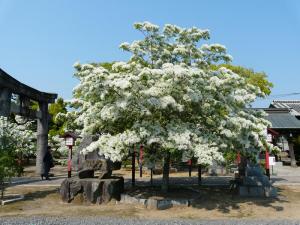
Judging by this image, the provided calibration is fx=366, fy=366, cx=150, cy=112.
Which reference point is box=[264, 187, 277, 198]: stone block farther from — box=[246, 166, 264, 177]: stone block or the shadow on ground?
box=[246, 166, 264, 177]: stone block

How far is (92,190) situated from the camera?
14.9 metres

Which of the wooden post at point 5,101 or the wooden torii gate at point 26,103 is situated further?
the wooden torii gate at point 26,103

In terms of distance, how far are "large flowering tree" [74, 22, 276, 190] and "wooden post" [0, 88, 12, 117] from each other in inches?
273

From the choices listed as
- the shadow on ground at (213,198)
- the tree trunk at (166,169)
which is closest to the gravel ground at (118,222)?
the shadow on ground at (213,198)

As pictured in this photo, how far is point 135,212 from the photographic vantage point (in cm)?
1291

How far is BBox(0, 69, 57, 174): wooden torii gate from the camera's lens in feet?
69.4

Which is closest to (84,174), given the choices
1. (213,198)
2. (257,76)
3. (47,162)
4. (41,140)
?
(213,198)

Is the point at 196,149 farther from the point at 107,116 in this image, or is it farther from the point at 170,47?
the point at 170,47

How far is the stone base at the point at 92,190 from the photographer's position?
14.9m

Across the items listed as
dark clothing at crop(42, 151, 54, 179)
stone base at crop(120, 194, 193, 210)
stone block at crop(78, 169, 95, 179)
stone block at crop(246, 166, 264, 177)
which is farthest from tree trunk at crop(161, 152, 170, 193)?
dark clothing at crop(42, 151, 54, 179)

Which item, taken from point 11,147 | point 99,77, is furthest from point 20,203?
point 99,77

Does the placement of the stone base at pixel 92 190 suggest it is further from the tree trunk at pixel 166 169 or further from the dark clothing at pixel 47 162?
the dark clothing at pixel 47 162

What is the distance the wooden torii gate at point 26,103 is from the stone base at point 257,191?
546 inches

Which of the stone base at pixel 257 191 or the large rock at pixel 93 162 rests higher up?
the large rock at pixel 93 162
